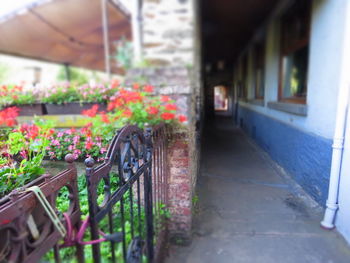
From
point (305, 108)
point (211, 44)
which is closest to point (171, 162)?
point (305, 108)

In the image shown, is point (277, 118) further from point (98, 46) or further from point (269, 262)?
point (98, 46)

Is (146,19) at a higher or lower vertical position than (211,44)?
lower

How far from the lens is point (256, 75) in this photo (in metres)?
6.95

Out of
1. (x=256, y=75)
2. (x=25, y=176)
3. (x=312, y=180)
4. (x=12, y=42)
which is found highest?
(x=12, y=42)

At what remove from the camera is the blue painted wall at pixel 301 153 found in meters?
2.69

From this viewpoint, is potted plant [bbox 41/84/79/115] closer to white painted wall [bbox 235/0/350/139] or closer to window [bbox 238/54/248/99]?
white painted wall [bbox 235/0/350/139]

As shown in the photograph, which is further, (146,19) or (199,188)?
(199,188)

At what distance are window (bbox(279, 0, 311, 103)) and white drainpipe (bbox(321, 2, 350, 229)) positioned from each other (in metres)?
1.37

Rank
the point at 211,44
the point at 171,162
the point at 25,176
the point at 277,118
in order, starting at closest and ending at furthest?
the point at 25,176 < the point at 171,162 < the point at 277,118 < the point at 211,44

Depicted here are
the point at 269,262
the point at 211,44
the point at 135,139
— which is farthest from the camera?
the point at 211,44

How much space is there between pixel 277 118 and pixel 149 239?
3882mm

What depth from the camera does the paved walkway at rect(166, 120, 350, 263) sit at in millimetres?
2053

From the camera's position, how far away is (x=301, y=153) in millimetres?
3328

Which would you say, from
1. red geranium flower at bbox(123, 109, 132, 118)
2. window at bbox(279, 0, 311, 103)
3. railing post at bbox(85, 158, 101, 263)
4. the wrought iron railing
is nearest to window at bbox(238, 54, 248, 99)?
window at bbox(279, 0, 311, 103)
